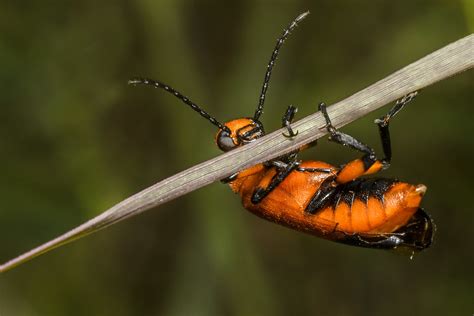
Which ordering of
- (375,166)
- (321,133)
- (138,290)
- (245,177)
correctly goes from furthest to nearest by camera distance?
(138,290) → (245,177) → (375,166) → (321,133)

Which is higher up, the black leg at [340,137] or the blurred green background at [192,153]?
the blurred green background at [192,153]

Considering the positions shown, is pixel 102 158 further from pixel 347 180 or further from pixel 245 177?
pixel 347 180

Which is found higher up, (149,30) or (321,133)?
(149,30)

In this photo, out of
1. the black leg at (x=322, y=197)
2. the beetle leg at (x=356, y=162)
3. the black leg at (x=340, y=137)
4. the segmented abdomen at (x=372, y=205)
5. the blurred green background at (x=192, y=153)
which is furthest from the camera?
the blurred green background at (x=192, y=153)

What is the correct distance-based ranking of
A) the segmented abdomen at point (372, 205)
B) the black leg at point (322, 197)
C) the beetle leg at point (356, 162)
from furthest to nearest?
the black leg at point (322, 197) → the segmented abdomen at point (372, 205) → the beetle leg at point (356, 162)

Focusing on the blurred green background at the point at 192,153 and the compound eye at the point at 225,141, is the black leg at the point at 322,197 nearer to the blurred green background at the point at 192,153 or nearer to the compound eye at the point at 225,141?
the compound eye at the point at 225,141

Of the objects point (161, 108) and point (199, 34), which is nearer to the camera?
point (161, 108)

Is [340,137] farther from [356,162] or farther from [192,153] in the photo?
[192,153]

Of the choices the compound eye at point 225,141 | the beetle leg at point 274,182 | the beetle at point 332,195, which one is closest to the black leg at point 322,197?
the beetle at point 332,195

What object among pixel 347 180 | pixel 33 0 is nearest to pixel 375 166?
pixel 347 180
